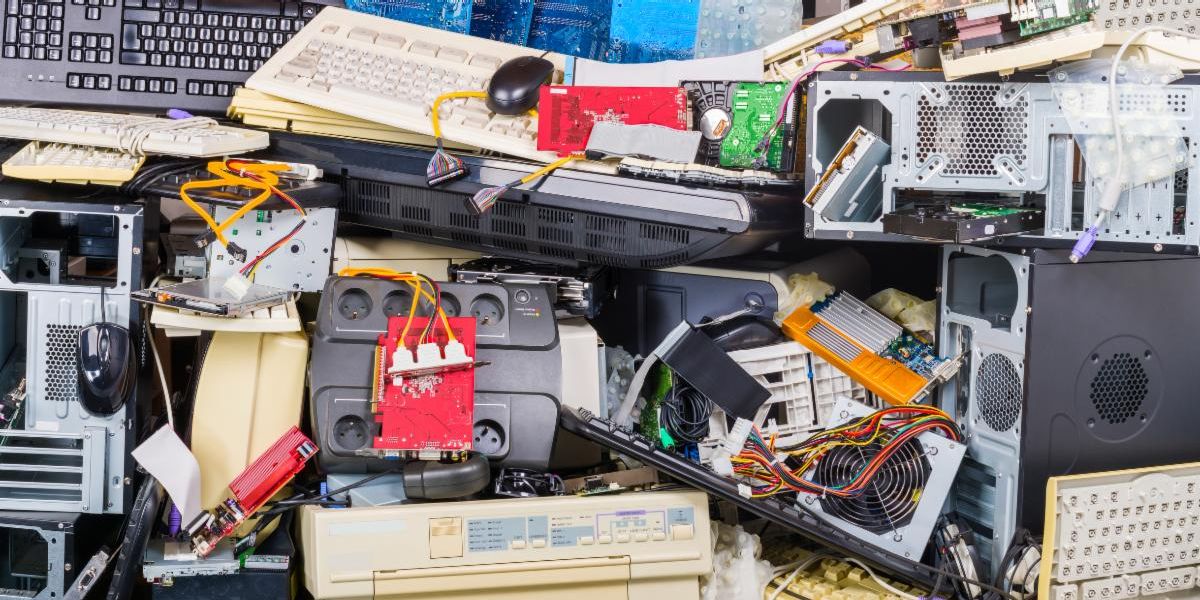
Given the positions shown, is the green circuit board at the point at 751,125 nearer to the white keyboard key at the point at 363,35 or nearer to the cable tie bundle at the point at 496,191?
the cable tie bundle at the point at 496,191

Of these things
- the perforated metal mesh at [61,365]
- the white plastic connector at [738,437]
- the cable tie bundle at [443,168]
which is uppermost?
the cable tie bundle at [443,168]

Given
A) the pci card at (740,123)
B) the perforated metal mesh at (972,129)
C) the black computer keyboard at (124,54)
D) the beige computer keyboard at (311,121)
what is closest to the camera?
the perforated metal mesh at (972,129)

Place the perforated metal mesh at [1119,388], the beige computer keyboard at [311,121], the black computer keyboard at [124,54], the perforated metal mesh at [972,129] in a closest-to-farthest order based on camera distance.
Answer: the perforated metal mesh at [972,129] < the perforated metal mesh at [1119,388] < the beige computer keyboard at [311,121] < the black computer keyboard at [124,54]

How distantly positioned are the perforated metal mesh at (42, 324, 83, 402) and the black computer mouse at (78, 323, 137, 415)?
0.12ft

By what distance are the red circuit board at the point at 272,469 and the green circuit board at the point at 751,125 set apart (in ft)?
2.52

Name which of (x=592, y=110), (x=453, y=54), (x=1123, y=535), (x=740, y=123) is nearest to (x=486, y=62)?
(x=453, y=54)

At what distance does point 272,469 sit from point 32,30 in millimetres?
975

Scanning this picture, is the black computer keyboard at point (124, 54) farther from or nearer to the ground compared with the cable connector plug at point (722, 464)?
farther from the ground

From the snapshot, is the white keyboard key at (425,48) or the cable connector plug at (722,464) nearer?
the cable connector plug at (722,464)

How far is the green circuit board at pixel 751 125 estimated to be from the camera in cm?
179

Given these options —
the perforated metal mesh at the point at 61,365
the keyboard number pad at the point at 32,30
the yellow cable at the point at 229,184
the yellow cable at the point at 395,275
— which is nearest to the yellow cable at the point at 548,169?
the yellow cable at the point at 395,275

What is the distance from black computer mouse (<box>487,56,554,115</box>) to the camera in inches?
73.6

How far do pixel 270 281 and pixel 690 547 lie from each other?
0.74 metres

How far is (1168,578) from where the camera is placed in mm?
1677
